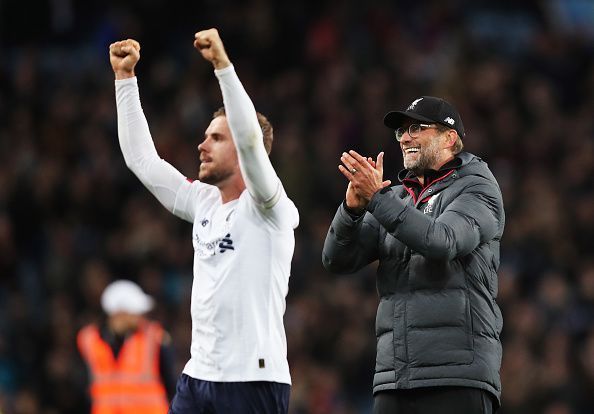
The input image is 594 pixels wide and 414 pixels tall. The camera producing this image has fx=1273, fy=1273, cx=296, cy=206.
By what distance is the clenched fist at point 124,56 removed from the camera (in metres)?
5.56

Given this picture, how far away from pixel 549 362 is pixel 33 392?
4.31 meters

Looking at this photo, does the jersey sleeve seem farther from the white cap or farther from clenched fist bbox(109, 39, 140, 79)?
the white cap

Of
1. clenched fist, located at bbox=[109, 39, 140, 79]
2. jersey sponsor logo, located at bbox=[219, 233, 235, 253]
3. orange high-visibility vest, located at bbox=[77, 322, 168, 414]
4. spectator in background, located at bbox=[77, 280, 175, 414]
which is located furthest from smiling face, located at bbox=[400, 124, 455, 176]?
orange high-visibility vest, located at bbox=[77, 322, 168, 414]

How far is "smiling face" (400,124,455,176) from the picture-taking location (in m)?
5.49

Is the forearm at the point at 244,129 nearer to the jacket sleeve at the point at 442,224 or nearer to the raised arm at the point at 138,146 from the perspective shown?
the jacket sleeve at the point at 442,224

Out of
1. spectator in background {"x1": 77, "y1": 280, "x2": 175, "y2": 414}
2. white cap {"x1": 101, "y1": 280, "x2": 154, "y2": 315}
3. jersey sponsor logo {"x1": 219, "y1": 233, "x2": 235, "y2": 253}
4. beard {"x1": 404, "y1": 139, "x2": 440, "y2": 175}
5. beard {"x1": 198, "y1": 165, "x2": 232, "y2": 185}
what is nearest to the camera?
jersey sponsor logo {"x1": 219, "y1": 233, "x2": 235, "y2": 253}

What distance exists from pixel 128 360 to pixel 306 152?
3.99 metres

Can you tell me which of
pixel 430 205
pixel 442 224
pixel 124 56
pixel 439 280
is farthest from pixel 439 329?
pixel 124 56

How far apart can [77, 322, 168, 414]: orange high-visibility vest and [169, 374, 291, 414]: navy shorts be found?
3246 mm

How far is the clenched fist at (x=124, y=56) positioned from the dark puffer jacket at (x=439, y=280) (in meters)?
1.14

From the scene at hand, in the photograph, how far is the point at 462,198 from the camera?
17.3ft

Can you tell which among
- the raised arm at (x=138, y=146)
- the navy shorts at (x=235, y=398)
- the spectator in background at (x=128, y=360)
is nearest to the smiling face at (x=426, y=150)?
the raised arm at (x=138, y=146)

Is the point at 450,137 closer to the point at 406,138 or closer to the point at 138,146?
the point at 406,138

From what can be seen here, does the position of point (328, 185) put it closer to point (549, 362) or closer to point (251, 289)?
point (549, 362)
